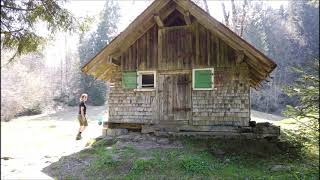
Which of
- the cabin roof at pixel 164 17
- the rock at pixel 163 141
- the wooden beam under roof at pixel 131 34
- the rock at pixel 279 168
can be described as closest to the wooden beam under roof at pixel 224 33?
the cabin roof at pixel 164 17

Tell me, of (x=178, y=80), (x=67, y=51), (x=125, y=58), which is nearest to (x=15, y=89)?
(x=125, y=58)

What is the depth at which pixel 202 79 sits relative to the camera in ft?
42.7

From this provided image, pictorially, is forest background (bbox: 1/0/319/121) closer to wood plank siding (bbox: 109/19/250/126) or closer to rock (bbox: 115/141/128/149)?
wood plank siding (bbox: 109/19/250/126)

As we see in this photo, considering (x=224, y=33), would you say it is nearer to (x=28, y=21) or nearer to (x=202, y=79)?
(x=202, y=79)

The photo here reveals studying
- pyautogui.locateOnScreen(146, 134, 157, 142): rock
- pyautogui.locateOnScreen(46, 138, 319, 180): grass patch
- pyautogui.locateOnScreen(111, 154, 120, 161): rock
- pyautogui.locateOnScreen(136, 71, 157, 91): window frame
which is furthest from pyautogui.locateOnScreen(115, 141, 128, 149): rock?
pyautogui.locateOnScreen(136, 71, 157, 91): window frame

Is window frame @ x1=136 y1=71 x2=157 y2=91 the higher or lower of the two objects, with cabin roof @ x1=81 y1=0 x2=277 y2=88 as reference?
lower

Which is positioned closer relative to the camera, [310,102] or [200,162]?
[310,102]

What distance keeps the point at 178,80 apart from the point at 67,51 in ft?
167

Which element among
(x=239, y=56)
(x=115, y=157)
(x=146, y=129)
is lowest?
(x=115, y=157)

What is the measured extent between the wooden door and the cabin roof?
1991 millimetres

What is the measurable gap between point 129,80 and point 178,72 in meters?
2.04

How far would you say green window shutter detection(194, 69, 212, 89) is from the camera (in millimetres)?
12953

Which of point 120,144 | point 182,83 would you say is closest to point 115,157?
point 120,144

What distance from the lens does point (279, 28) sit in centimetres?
4778
